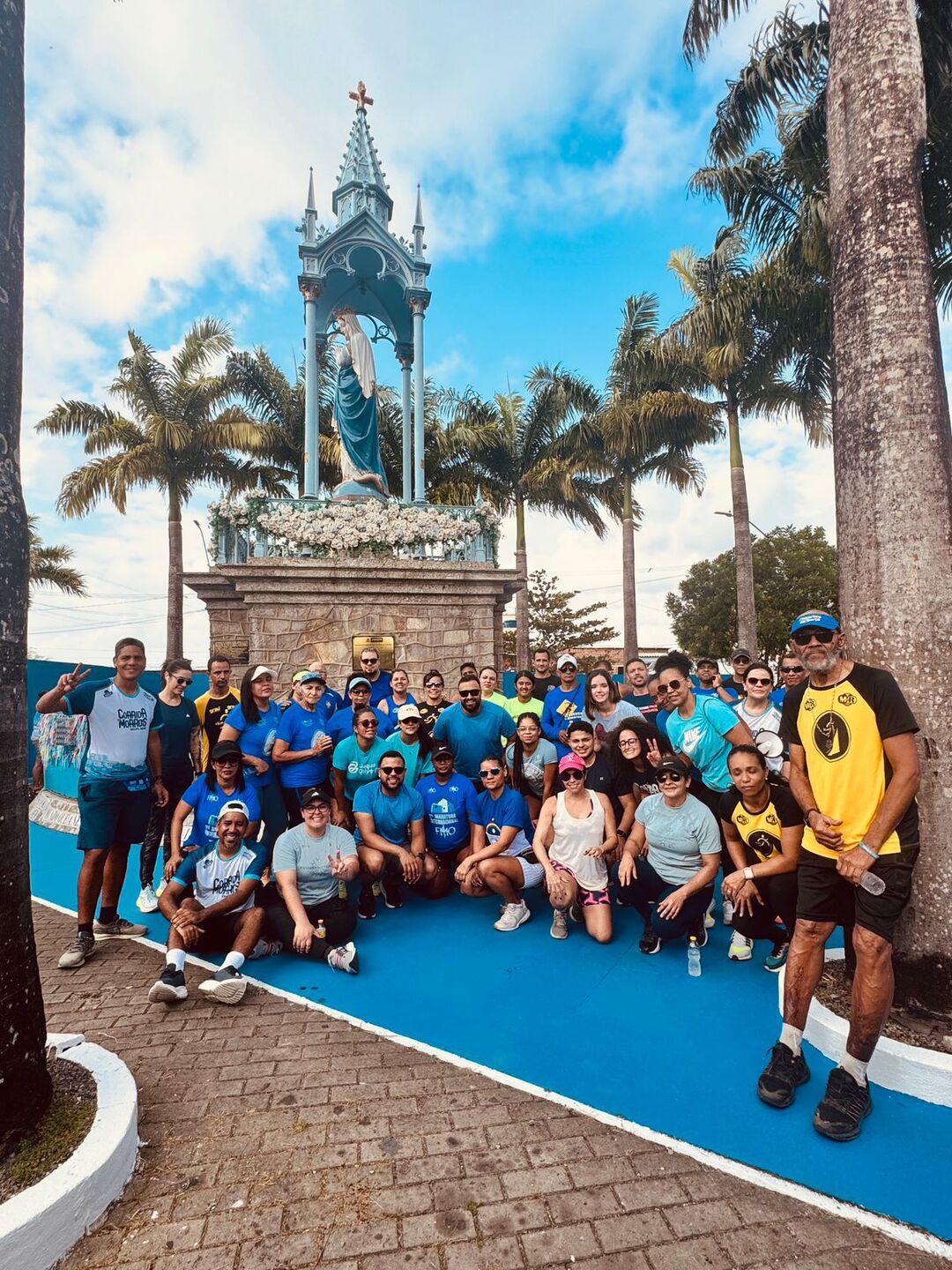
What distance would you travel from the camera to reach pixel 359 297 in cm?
1758

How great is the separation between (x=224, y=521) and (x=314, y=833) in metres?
10.2

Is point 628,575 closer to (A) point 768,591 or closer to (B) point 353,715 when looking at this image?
(A) point 768,591

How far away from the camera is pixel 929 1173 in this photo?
2.56 metres

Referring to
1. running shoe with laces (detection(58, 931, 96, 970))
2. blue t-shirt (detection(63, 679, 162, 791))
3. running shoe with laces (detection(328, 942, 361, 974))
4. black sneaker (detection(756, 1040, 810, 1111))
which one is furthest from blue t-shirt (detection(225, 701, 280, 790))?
black sneaker (detection(756, 1040, 810, 1111))

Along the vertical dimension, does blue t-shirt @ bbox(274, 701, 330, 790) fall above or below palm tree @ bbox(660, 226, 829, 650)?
below

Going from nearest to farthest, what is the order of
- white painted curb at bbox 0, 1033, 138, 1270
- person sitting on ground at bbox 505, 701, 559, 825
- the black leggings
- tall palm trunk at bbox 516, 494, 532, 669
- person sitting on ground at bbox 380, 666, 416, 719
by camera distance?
white painted curb at bbox 0, 1033, 138, 1270
the black leggings
person sitting on ground at bbox 505, 701, 559, 825
person sitting on ground at bbox 380, 666, 416, 719
tall palm trunk at bbox 516, 494, 532, 669

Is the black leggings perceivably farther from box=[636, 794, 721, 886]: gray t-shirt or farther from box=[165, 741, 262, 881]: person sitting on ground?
box=[636, 794, 721, 886]: gray t-shirt

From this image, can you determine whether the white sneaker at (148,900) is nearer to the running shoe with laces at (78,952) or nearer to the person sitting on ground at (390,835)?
the running shoe with laces at (78,952)

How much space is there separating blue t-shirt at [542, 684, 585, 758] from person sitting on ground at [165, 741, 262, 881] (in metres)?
3.04

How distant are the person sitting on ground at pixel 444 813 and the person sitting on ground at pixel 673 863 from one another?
1.46m

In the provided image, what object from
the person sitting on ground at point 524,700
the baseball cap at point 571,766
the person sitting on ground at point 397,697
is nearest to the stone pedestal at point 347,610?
the person sitting on ground at point 397,697

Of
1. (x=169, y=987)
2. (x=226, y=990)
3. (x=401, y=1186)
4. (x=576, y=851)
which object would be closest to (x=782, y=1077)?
(x=401, y=1186)

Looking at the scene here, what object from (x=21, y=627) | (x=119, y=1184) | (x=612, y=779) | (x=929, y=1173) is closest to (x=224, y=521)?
(x=612, y=779)

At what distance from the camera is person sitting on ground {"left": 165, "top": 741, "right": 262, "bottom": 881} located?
189 inches
